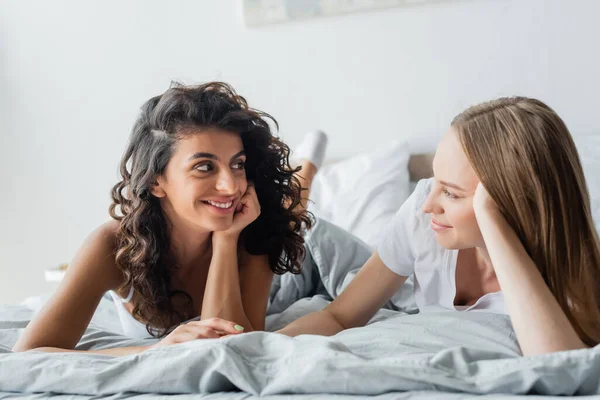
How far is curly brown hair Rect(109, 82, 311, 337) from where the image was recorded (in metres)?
1.60

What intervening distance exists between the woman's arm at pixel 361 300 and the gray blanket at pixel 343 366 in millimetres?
144

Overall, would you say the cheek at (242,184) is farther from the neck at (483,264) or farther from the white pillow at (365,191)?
the white pillow at (365,191)

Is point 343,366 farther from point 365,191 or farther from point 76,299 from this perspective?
point 365,191

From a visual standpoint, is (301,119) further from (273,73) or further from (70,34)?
(70,34)

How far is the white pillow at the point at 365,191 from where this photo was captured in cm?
239

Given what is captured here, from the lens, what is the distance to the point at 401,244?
1.58 m

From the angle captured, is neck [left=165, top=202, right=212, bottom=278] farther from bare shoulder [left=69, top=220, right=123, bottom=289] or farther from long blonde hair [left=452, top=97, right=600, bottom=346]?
long blonde hair [left=452, top=97, right=600, bottom=346]

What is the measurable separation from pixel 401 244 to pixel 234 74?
1.52 metres

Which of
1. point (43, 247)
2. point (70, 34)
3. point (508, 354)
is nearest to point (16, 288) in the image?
point (43, 247)

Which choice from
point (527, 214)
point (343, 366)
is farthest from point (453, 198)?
point (343, 366)

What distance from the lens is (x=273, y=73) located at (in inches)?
111

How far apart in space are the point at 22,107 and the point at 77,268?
1910 millimetres

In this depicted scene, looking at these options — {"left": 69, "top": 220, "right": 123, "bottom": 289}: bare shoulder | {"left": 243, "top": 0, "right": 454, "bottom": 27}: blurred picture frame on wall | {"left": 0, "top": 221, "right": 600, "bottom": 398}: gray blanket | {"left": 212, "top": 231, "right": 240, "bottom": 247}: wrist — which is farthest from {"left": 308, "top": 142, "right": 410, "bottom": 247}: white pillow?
{"left": 0, "top": 221, "right": 600, "bottom": 398}: gray blanket

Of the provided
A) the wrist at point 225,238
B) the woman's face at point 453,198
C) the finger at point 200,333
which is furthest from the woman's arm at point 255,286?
the woman's face at point 453,198
